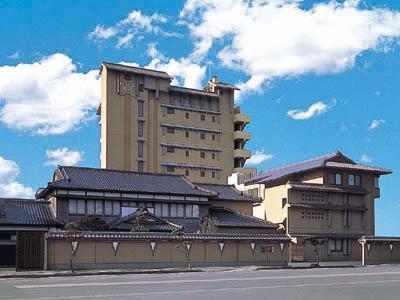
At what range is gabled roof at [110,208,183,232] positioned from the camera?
4772 cm

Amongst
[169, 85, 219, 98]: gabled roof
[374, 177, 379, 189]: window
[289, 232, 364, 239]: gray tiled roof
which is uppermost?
[169, 85, 219, 98]: gabled roof

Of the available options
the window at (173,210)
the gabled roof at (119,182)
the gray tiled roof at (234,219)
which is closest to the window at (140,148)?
the gabled roof at (119,182)

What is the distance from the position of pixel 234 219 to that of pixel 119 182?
442 inches

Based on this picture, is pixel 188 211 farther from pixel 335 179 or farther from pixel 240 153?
pixel 240 153

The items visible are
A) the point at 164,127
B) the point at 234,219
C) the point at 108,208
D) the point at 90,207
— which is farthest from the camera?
the point at 164,127

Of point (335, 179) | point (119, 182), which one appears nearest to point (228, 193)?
point (335, 179)

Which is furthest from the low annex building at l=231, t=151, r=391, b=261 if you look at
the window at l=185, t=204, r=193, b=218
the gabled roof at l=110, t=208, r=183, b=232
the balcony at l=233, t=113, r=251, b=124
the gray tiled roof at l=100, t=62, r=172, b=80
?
the gray tiled roof at l=100, t=62, r=172, b=80

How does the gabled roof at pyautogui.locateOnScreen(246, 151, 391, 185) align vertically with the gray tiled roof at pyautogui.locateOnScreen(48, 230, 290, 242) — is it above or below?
above

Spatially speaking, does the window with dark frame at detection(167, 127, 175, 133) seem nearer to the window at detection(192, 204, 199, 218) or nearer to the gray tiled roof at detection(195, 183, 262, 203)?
the gray tiled roof at detection(195, 183, 262, 203)

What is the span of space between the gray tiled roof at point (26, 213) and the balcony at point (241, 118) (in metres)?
46.4

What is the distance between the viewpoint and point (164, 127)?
85.9 meters

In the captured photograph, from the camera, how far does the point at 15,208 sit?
4716 cm

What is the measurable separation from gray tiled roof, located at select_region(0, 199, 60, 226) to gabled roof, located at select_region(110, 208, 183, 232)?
4.88 metres

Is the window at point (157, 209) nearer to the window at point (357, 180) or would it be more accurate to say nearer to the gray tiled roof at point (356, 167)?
the gray tiled roof at point (356, 167)
